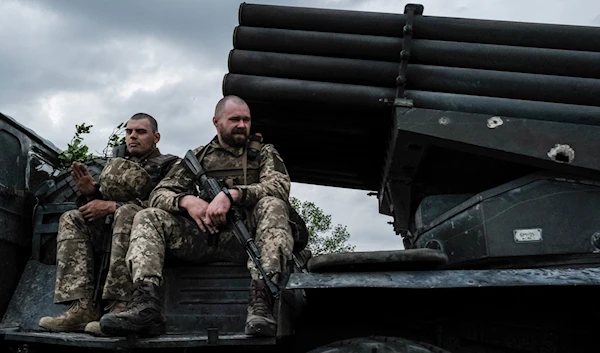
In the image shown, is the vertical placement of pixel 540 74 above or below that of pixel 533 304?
above

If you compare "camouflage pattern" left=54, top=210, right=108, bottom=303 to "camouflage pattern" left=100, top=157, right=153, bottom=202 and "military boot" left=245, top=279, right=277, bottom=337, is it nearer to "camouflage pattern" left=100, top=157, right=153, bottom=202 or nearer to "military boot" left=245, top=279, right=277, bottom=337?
"camouflage pattern" left=100, top=157, right=153, bottom=202

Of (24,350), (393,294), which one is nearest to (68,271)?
(24,350)

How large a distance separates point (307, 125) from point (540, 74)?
1.36 metres

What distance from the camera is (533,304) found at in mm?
2570

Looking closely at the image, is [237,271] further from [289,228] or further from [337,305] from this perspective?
[337,305]

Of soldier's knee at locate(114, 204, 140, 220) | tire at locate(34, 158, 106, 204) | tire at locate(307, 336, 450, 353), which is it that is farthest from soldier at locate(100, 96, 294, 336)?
tire at locate(34, 158, 106, 204)

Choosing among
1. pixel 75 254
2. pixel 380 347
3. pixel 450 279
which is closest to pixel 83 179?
pixel 75 254

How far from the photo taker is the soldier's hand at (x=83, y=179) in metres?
3.43

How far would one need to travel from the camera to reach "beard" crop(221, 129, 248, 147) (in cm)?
346

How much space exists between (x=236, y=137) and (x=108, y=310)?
48.2 inches

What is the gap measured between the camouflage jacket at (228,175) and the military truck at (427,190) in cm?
29

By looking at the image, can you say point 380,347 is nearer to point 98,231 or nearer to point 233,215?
point 233,215

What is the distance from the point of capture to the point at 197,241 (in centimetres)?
316

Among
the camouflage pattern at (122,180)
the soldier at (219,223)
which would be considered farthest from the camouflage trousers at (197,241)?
the camouflage pattern at (122,180)
